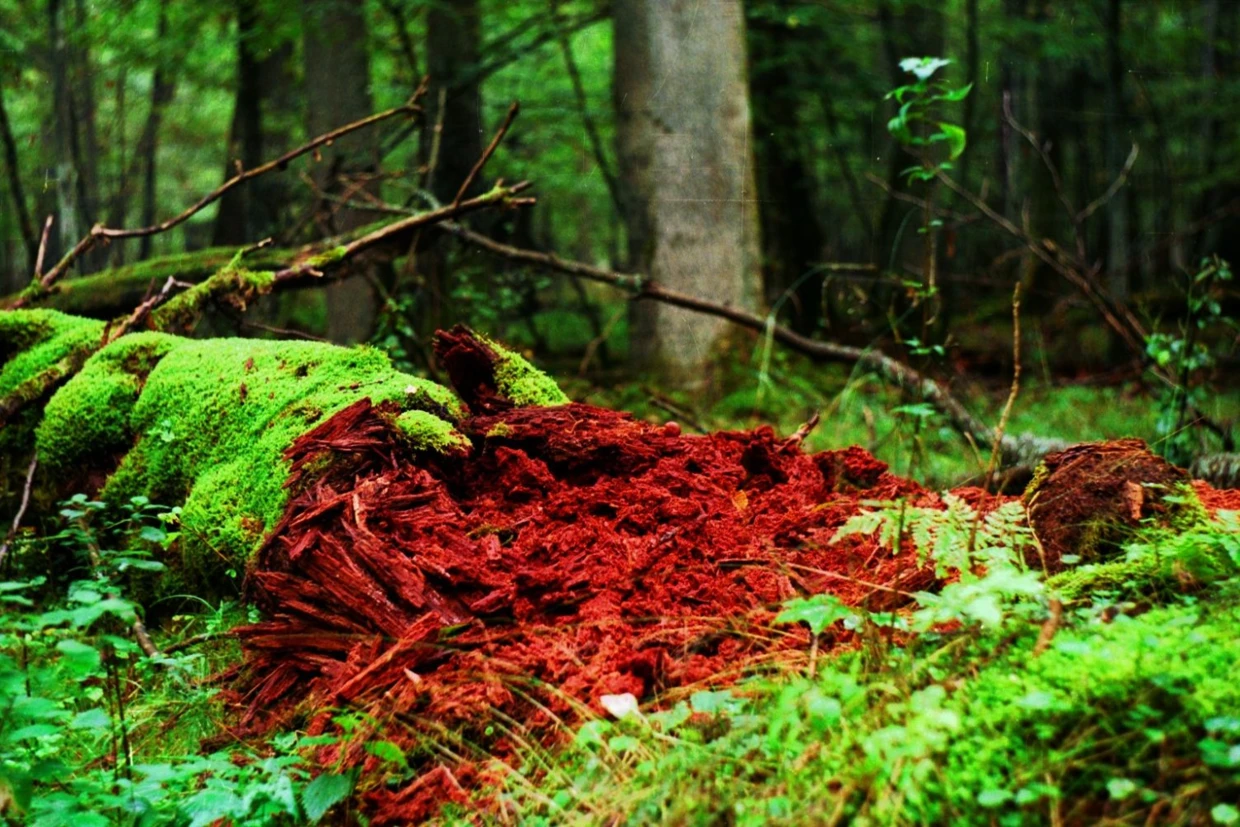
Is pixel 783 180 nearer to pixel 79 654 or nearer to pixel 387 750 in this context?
pixel 387 750

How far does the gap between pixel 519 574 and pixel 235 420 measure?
1570 mm

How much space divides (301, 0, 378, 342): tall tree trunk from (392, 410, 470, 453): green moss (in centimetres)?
725

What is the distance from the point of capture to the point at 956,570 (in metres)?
2.64

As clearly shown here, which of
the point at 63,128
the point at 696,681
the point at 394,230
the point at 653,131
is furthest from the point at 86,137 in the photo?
the point at 696,681

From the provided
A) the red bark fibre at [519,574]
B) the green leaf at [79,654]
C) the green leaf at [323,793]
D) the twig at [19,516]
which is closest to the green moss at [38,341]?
the twig at [19,516]

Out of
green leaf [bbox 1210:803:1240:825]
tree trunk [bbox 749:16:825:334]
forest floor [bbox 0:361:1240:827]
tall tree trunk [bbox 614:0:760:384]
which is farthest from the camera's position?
tree trunk [bbox 749:16:825:334]

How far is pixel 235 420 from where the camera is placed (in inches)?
142

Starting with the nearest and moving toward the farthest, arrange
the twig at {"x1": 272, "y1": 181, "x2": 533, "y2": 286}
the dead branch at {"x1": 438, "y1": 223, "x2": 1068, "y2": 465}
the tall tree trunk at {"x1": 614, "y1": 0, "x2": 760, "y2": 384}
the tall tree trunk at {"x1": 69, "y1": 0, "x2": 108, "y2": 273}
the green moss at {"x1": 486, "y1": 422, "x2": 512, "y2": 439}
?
the green moss at {"x1": 486, "y1": 422, "x2": 512, "y2": 439}
the dead branch at {"x1": 438, "y1": 223, "x2": 1068, "y2": 465}
the twig at {"x1": 272, "y1": 181, "x2": 533, "y2": 286}
the tall tree trunk at {"x1": 614, "y1": 0, "x2": 760, "y2": 384}
the tall tree trunk at {"x1": 69, "y1": 0, "x2": 108, "y2": 273}

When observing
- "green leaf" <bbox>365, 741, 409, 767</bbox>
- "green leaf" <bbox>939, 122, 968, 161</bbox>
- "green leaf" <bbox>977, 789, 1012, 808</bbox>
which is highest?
"green leaf" <bbox>939, 122, 968, 161</bbox>

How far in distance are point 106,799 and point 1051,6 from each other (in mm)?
18403

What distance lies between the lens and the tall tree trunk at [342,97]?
1030 centimetres

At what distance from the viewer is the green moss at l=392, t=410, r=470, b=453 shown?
3029 millimetres

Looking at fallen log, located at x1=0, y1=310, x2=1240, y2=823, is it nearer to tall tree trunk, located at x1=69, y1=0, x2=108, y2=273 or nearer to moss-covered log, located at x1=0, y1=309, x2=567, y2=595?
moss-covered log, located at x1=0, y1=309, x2=567, y2=595

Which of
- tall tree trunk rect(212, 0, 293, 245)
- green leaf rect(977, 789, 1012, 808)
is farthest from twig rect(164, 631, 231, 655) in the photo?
tall tree trunk rect(212, 0, 293, 245)
